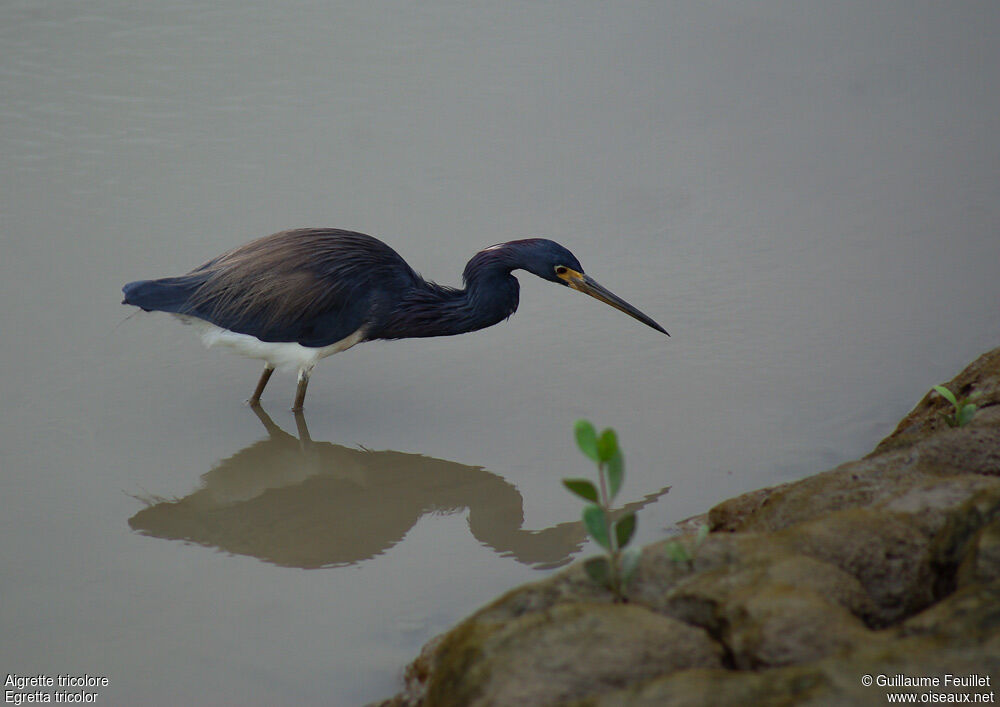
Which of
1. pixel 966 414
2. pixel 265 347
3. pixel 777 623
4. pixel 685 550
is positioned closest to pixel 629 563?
pixel 685 550

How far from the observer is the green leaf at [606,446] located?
2932 mm

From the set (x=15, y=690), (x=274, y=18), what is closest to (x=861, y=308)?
(x=15, y=690)

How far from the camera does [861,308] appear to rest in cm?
714

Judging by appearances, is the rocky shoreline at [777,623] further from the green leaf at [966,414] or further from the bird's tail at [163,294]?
the bird's tail at [163,294]

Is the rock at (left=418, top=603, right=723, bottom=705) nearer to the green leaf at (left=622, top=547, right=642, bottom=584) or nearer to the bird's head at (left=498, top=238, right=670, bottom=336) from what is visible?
the green leaf at (left=622, top=547, right=642, bottom=584)

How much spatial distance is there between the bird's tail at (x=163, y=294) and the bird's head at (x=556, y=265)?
1743 mm

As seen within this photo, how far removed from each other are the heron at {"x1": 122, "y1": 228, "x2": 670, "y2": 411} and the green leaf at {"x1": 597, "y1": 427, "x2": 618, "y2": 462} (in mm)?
3310

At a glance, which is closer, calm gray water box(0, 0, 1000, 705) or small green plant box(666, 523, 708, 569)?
small green plant box(666, 523, 708, 569)

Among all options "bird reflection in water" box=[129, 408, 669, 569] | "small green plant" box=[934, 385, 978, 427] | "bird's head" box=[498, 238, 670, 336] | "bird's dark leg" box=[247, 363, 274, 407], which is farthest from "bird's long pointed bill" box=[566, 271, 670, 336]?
"small green plant" box=[934, 385, 978, 427]

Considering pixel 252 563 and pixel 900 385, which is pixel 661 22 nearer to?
pixel 900 385

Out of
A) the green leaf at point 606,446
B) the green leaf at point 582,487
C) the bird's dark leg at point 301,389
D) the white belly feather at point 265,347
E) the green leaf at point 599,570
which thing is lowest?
the green leaf at point 599,570

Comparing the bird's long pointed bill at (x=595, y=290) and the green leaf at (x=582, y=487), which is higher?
the bird's long pointed bill at (x=595, y=290)

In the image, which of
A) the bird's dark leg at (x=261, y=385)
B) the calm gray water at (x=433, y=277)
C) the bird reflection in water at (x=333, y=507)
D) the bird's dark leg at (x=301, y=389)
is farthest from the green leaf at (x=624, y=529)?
the bird's dark leg at (x=261, y=385)

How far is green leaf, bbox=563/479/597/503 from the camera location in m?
2.86
